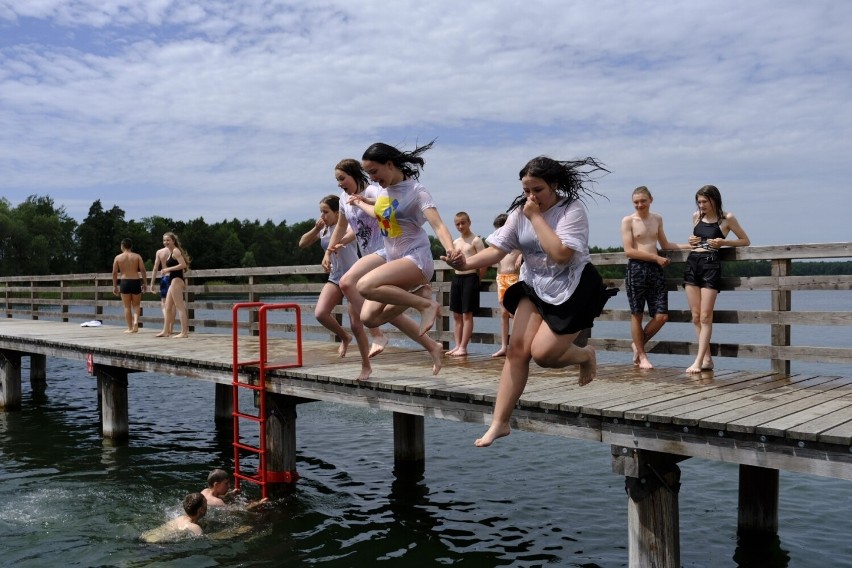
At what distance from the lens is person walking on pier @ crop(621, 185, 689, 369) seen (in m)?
7.52

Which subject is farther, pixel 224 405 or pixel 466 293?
pixel 224 405

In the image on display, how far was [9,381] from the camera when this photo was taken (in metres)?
14.8

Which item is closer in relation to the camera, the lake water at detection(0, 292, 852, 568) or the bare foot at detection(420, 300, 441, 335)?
the bare foot at detection(420, 300, 441, 335)

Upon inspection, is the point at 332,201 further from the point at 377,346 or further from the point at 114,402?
the point at 114,402

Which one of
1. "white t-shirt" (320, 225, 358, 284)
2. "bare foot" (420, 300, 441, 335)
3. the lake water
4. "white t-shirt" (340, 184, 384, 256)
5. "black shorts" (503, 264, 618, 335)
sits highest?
"white t-shirt" (340, 184, 384, 256)

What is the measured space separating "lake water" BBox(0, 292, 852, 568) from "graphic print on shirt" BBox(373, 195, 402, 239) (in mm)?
2834

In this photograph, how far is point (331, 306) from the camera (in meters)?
7.93

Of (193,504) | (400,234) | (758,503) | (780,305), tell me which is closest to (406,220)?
(400,234)

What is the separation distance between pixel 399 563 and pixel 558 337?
3.14 meters

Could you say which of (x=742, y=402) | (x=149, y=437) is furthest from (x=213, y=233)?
(x=742, y=402)

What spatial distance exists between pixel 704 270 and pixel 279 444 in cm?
442

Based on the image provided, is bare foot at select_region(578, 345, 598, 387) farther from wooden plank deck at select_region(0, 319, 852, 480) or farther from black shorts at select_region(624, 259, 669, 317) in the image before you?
black shorts at select_region(624, 259, 669, 317)

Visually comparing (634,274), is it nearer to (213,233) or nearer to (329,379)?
(329,379)

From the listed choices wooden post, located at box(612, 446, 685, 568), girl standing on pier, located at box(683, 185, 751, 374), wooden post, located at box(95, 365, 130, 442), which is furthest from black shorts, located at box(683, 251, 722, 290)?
wooden post, located at box(95, 365, 130, 442)
